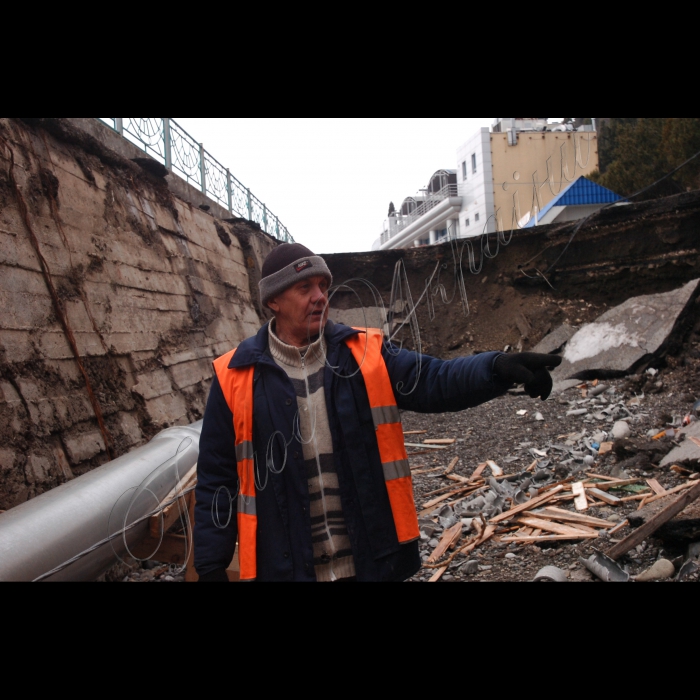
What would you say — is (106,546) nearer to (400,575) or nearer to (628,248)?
(400,575)

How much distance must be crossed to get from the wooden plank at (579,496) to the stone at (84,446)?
185 inches

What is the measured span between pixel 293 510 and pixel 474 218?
17.3 metres

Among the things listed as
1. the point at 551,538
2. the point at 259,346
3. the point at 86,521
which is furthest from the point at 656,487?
the point at 86,521

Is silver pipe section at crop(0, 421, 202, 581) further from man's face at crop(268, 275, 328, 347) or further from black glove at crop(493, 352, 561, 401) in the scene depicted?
black glove at crop(493, 352, 561, 401)

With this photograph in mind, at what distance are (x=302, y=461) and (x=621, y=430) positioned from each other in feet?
21.8

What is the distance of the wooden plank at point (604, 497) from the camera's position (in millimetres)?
5359

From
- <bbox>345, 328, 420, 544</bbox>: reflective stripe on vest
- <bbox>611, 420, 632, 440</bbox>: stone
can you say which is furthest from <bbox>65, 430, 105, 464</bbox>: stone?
<bbox>611, 420, 632, 440</bbox>: stone

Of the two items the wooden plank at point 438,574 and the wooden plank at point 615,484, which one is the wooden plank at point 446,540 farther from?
the wooden plank at point 615,484

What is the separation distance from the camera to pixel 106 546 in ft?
9.91

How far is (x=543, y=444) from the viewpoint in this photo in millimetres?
7844

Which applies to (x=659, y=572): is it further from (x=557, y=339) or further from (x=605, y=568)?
(x=557, y=339)
